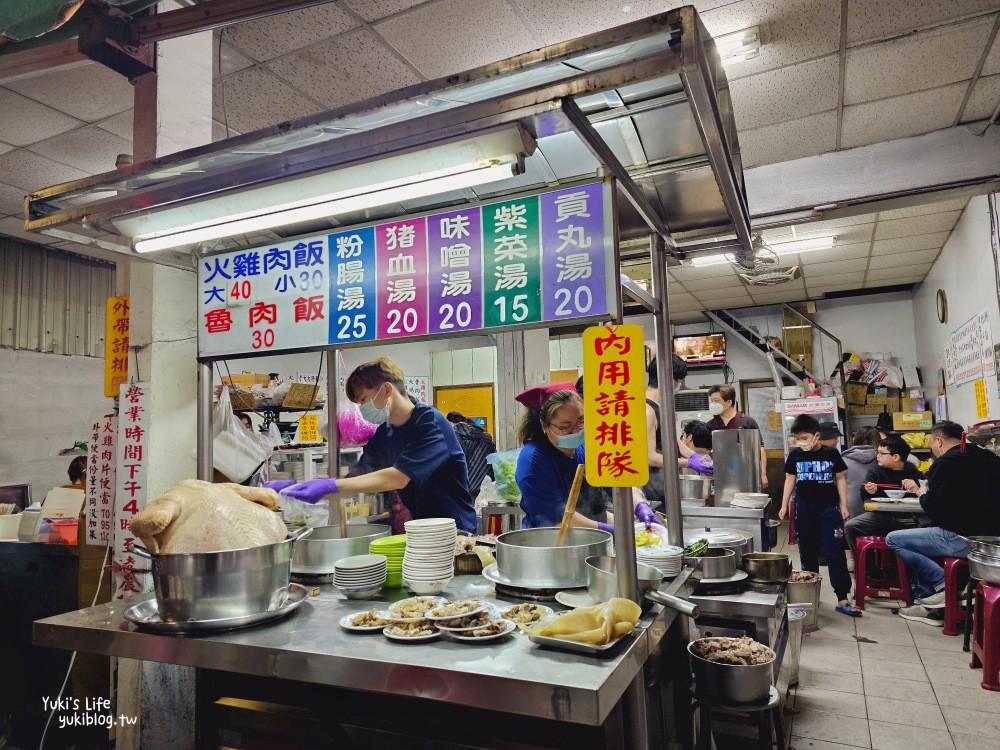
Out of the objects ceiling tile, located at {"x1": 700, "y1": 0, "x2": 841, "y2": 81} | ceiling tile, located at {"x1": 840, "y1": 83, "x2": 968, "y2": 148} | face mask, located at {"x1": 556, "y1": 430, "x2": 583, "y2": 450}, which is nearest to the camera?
face mask, located at {"x1": 556, "y1": 430, "x2": 583, "y2": 450}

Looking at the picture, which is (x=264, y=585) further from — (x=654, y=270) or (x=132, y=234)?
(x=654, y=270)

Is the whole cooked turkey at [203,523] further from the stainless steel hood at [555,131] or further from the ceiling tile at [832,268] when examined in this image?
the ceiling tile at [832,268]

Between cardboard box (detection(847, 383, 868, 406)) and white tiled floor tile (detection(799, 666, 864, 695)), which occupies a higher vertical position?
cardboard box (detection(847, 383, 868, 406))

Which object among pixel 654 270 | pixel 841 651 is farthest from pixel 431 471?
pixel 841 651

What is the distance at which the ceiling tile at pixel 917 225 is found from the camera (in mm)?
6465

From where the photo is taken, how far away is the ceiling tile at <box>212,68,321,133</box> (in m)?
3.96

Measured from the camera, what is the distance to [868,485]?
629 cm

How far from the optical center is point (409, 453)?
2896 millimetres

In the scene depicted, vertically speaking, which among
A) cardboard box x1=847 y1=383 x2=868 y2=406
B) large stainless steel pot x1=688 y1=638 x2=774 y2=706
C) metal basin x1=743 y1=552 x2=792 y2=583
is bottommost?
Answer: large stainless steel pot x1=688 y1=638 x2=774 y2=706

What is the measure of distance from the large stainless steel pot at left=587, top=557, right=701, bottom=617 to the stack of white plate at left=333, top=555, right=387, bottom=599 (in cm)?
71

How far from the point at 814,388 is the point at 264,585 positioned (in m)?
10.2

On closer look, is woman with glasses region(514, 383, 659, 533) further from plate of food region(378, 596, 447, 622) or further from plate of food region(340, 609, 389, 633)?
plate of food region(340, 609, 389, 633)

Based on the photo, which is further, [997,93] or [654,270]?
[997,93]

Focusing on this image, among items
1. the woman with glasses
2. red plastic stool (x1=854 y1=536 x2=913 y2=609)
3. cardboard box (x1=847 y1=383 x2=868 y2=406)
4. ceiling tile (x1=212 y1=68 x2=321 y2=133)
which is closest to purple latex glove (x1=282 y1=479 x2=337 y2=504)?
the woman with glasses
